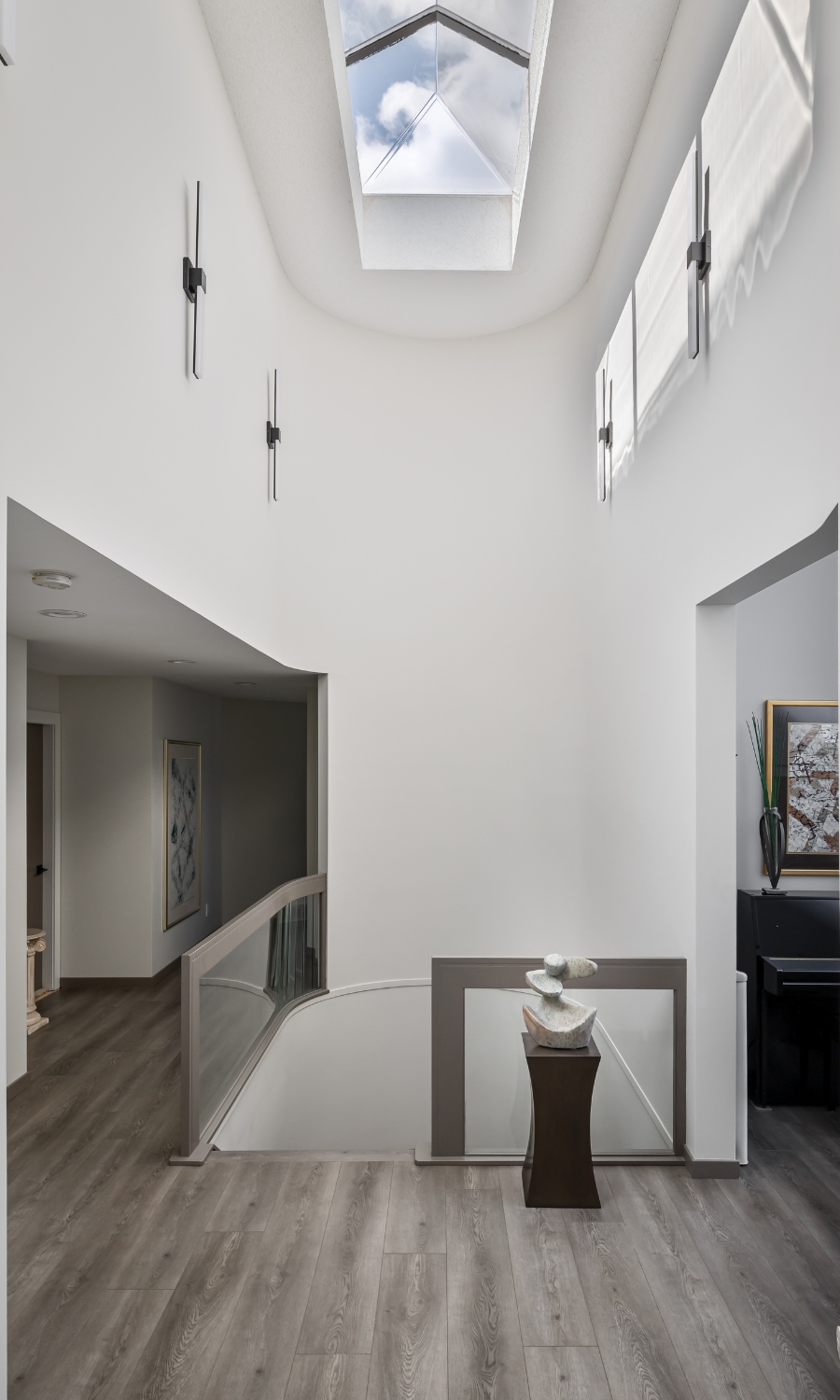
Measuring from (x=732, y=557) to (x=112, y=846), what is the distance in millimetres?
5467

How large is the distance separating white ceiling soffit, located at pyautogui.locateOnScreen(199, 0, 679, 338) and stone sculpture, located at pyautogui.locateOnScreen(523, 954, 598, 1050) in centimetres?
448

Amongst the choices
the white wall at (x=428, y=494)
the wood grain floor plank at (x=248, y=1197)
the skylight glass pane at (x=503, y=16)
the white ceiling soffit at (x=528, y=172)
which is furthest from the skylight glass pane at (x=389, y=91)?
the wood grain floor plank at (x=248, y=1197)

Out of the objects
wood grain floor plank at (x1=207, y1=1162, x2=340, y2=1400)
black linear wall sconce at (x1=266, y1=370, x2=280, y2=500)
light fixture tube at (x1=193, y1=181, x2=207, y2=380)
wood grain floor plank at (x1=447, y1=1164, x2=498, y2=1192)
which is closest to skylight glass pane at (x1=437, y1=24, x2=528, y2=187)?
black linear wall sconce at (x1=266, y1=370, x2=280, y2=500)

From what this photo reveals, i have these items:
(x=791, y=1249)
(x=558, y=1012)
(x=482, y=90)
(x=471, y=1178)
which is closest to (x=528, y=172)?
(x=482, y=90)

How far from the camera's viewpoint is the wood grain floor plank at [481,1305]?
7.90 ft

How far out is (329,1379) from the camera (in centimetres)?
241

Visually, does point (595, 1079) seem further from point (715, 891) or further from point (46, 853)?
point (46, 853)

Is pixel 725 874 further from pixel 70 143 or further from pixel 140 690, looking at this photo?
pixel 140 690

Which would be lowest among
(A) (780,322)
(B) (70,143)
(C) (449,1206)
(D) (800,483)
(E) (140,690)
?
(C) (449,1206)

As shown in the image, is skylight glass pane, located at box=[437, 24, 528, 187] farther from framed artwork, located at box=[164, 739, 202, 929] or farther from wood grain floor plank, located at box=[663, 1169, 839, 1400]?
wood grain floor plank, located at box=[663, 1169, 839, 1400]

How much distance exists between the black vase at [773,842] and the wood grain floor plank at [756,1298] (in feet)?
6.40

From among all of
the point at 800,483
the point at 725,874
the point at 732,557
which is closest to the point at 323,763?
the point at 725,874

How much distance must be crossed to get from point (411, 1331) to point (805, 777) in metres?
3.71

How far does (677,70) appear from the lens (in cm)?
381
